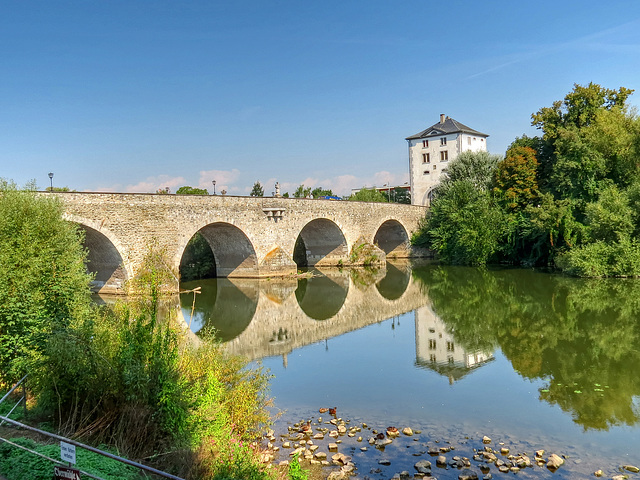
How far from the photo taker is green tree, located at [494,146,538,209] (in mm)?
33656

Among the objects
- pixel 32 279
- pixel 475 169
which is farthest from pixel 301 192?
pixel 32 279

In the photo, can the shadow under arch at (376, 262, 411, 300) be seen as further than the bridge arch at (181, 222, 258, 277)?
No

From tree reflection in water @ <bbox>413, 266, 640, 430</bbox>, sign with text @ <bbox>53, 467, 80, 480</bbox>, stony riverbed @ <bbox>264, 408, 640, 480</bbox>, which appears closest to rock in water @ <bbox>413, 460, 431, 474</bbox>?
stony riverbed @ <bbox>264, 408, 640, 480</bbox>

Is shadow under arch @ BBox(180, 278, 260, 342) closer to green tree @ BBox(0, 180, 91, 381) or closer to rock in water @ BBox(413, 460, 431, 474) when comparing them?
green tree @ BBox(0, 180, 91, 381)

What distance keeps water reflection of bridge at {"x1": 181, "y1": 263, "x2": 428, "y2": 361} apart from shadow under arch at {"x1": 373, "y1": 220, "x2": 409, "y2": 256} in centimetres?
1069

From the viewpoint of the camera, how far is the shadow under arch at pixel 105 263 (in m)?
22.2

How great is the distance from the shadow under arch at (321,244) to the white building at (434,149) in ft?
53.1

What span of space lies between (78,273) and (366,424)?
20.5ft

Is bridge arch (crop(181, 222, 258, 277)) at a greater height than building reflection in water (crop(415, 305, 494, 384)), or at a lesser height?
greater

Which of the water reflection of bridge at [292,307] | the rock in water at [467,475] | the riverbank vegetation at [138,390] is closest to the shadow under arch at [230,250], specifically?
the water reflection of bridge at [292,307]

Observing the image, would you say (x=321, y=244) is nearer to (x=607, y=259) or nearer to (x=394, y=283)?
(x=394, y=283)

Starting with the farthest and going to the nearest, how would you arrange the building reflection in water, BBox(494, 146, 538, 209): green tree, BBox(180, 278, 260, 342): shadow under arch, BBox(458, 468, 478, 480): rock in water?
BBox(494, 146, 538, 209): green tree
BBox(180, 278, 260, 342): shadow under arch
the building reflection in water
BBox(458, 468, 478, 480): rock in water

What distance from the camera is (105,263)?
23.2m

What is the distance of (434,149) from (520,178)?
16110 millimetres
